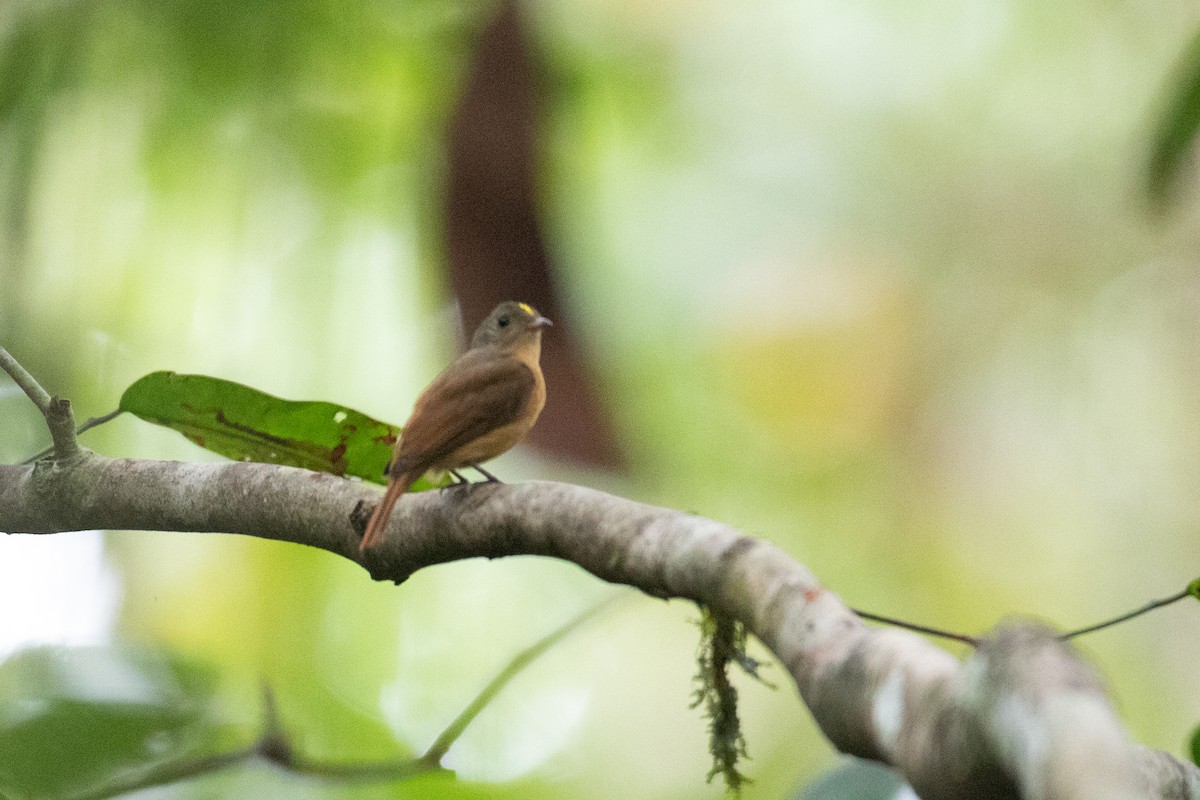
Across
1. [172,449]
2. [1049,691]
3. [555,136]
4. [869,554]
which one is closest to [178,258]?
[172,449]

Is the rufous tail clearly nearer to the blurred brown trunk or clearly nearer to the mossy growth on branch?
the mossy growth on branch

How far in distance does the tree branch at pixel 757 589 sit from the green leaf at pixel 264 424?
10 centimetres

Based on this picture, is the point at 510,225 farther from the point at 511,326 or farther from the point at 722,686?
the point at 722,686

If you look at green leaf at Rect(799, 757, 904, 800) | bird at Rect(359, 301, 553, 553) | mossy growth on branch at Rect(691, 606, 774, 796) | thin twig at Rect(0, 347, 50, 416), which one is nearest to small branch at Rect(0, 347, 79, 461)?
thin twig at Rect(0, 347, 50, 416)

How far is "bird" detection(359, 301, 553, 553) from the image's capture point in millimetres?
1198

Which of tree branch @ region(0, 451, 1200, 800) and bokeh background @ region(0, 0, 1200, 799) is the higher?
bokeh background @ region(0, 0, 1200, 799)

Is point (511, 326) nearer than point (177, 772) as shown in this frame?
Yes

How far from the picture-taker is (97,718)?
166 centimetres

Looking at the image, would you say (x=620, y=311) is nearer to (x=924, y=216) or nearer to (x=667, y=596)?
(x=924, y=216)

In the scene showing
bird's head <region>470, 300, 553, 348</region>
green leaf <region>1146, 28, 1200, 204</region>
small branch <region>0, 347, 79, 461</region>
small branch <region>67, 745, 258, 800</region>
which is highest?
green leaf <region>1146, 28, 1200, 204</region>

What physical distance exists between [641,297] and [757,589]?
1.41 metres

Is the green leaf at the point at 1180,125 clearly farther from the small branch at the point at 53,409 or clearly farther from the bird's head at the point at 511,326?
the small branch at the point at 53,409

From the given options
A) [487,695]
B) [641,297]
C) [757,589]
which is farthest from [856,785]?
[641,297]

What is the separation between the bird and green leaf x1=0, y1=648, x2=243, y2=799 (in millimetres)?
690
